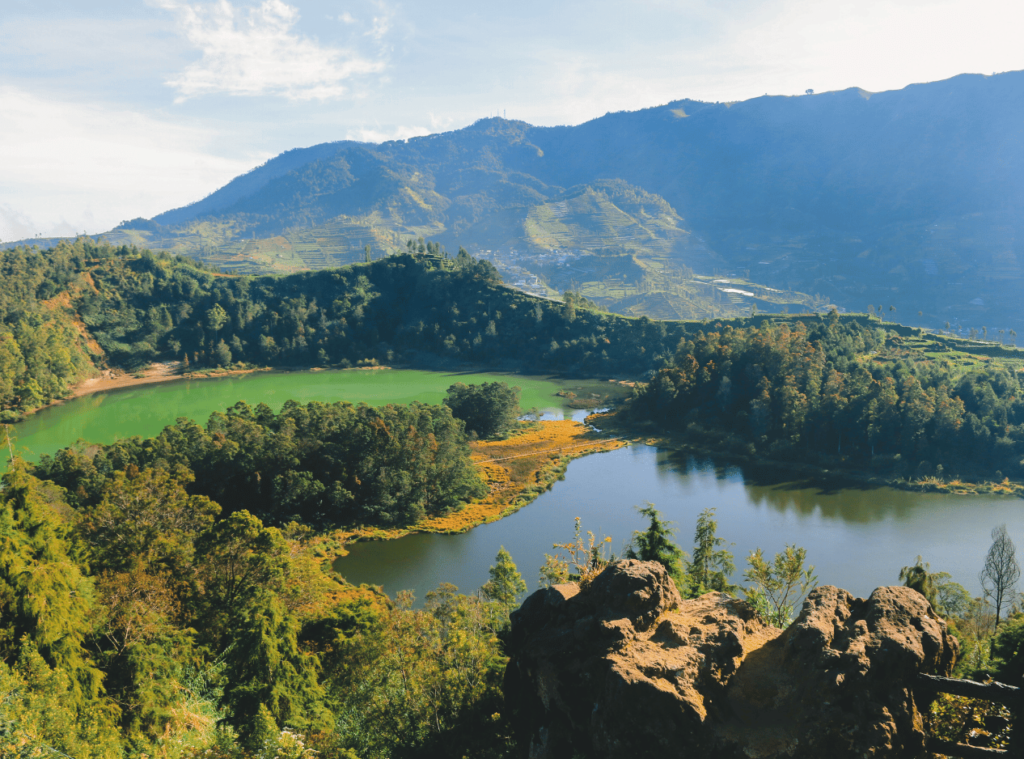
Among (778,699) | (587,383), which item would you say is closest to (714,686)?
(778,699)

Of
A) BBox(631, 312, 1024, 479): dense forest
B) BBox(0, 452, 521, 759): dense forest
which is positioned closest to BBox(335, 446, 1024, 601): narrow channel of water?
BBox(631, 312, 1024, 479): dense forest

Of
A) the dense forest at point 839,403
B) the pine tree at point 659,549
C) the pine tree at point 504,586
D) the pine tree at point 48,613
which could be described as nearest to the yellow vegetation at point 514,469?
the dense forest at point 839,403

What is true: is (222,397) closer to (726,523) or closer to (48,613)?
(726,523)

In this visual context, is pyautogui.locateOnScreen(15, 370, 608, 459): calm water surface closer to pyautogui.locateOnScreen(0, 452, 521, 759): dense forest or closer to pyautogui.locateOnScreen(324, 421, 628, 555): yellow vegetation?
pyautogui.locateOnScreen(324, 421, 628, 555): yellow vegetation

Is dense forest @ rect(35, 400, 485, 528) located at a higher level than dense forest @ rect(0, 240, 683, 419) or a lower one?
lower

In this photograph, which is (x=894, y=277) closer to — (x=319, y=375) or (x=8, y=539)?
(x=319, y=375)

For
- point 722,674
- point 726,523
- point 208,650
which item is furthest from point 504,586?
point 726,523
